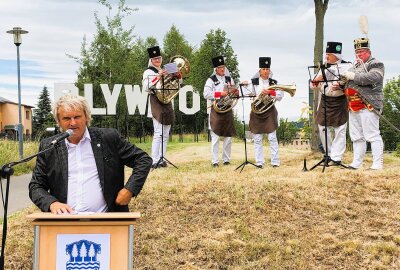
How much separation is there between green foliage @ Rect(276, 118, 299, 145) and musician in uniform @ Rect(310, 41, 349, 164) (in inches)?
896

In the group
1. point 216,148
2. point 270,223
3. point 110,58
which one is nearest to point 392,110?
point 110,58

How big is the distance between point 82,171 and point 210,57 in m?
28.0

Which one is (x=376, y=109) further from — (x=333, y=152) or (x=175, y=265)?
(x=175, y=265)

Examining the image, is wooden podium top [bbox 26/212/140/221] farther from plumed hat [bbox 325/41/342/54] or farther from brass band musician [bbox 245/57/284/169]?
brass band musician [bbox 245/57/284/169]

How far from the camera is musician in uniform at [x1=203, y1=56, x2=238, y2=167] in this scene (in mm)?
11672

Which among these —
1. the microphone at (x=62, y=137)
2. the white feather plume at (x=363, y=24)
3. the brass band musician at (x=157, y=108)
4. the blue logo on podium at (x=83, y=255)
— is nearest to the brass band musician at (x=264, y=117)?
the brass band musician at (x=157, y=108)

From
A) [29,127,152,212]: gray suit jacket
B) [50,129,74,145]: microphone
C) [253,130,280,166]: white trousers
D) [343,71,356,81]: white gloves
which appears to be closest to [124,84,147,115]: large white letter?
[253,130,280,166]: white trousers

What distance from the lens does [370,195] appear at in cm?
791

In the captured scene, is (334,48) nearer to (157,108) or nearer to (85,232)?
(157,108)

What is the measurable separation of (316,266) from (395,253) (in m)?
0.95

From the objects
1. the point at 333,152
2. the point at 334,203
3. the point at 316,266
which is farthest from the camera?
the point at 333,152

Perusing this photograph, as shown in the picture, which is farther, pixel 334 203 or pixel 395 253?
pixel 334 203

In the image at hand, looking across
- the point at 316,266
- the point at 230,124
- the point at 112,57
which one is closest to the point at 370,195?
the point at 316,266

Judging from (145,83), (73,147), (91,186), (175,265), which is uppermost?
(145,83)
